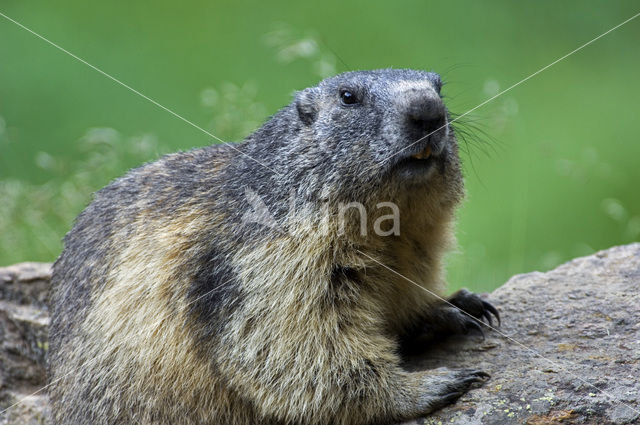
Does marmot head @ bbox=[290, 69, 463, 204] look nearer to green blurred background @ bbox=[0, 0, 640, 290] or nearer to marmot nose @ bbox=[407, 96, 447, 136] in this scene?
marmot nose @ bbox=[407, 96, 447, 136]

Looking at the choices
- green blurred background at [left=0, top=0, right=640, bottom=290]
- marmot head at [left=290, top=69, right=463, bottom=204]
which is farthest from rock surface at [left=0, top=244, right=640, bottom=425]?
green blurred background at [left=0, top=0, right=640, bottom=290]

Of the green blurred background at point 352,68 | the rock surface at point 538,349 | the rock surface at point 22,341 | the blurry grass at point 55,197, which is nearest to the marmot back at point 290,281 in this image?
the rock surface at point 538,349

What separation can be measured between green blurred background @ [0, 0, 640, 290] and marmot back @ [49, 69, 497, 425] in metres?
2.86

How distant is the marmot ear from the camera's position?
4.70 m

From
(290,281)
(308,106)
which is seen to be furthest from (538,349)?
(308,106)

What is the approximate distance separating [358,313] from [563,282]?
182cm

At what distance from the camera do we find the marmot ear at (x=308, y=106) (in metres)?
4.70

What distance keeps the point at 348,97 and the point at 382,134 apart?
0.40 meters

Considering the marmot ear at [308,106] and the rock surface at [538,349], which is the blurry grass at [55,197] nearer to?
the rock surface at [538,349]

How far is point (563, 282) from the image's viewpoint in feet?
17.8

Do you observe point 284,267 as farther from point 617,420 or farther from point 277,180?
point 617,420

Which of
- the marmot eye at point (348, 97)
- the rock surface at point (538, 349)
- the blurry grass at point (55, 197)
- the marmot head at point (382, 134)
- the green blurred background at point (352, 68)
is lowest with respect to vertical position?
the rock surface at point (538, 349)

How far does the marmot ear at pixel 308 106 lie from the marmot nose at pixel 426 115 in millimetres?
718

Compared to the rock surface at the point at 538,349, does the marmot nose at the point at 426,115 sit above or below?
above
